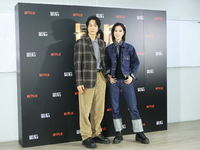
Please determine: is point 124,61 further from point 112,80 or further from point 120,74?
point 112,80

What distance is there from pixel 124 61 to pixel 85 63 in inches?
20.1

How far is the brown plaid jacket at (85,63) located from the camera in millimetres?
3494

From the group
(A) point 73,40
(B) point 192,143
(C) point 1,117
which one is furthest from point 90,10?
(B) point 192,143

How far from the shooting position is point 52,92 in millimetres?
3736

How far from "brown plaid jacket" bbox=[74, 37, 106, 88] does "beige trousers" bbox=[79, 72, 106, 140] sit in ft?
0.37

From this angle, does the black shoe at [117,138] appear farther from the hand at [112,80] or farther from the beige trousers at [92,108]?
the hand at [112,80]

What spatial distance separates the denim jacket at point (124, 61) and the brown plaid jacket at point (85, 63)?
0.85 feet

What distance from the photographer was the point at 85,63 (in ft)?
11.5

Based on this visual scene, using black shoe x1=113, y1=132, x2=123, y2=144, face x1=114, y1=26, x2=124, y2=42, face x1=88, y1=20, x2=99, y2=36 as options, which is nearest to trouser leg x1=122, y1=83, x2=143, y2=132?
black shoe x1=113, y1=132, x2=123, y2=144

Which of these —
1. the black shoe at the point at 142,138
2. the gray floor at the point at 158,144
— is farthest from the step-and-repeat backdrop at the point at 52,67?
the black shoe at the point at 142,138

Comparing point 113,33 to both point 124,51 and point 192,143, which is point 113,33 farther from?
point 192,143

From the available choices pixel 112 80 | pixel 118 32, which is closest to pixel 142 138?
pixel 112 80

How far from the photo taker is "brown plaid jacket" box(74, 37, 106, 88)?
11.5 feet

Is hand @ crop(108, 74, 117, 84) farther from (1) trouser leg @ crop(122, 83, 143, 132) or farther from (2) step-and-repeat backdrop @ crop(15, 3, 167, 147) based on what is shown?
(2) step-and-repeat backdrop @ crop(15, 3, 167, 147)
